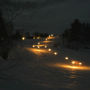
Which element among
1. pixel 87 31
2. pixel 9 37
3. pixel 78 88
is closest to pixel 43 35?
pixel 87 31

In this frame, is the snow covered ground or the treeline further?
the treeline

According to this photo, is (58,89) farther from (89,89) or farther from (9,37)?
(9,37)

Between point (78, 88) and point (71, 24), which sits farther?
point (71, 24)

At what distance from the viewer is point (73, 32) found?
3455 inches

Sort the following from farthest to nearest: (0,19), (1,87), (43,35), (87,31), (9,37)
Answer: (43,35) → (87,31) → (9,37) → (0,19) → (1,87)

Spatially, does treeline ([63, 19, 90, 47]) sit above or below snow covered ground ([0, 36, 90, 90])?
above

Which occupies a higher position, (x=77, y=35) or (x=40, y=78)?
(x=77, y=35)

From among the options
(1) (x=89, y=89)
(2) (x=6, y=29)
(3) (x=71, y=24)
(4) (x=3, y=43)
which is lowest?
(1) (x=89, y=89)

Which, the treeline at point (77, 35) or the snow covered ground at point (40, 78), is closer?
the snow covered ground at point (40, 78)

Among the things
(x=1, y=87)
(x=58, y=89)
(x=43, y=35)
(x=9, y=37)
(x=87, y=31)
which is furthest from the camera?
(x=43, y=35)

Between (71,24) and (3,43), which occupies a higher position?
(71,24)

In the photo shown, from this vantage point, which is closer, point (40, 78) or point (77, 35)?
point (40, 78)

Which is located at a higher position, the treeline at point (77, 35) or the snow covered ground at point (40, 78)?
the treeline at point (77, 35)

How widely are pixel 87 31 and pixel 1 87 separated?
8753 centimetres
